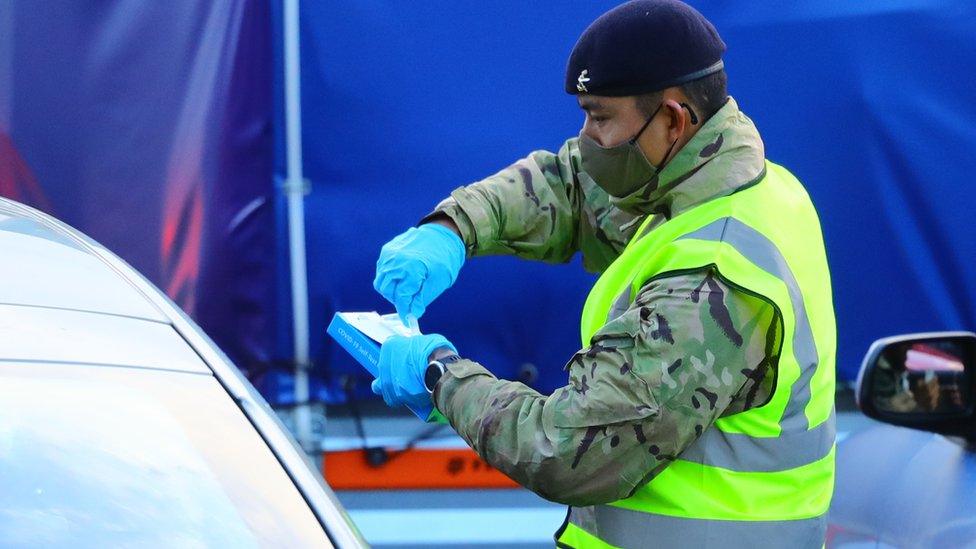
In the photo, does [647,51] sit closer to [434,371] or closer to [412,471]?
[434,371]

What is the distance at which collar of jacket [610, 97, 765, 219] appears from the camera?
175 centimetres

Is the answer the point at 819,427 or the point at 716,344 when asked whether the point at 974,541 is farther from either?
the point at 716,344

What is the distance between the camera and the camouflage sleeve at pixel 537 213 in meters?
2.23

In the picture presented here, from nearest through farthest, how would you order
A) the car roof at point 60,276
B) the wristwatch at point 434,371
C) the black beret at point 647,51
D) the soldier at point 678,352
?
the car roof at point 60,276 < the soldier at point 678,352 < the black beret at point 647,51 < the wristwatch at point 434,371

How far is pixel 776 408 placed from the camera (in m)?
1.70

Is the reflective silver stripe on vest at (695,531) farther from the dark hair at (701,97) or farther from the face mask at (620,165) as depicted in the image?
the dark hair at (701,97)

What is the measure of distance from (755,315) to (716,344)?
3.1 inches

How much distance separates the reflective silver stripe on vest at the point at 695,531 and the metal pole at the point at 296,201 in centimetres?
160

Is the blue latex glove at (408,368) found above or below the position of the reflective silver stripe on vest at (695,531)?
above

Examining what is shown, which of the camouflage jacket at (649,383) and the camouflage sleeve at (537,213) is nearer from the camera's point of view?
the camouflage jacket at (649,383)

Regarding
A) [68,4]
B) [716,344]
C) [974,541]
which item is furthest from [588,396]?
[68,4]

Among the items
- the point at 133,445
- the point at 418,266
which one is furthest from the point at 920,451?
the point at 133,445

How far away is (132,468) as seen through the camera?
130 cm

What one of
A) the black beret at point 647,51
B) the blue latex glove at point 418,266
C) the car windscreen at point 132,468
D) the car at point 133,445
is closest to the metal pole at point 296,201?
the blue latex glove at point 418,266
